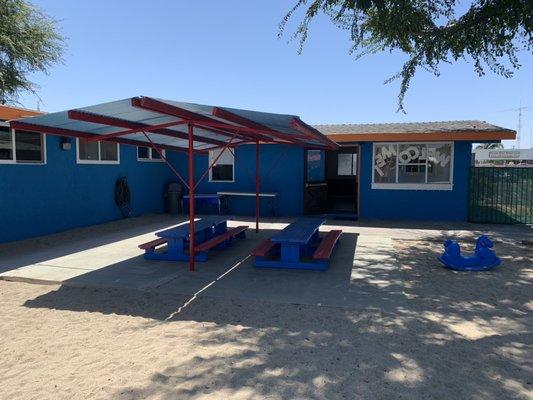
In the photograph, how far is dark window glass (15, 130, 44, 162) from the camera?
26.9 ft

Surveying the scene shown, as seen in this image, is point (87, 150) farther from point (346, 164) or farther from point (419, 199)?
point (419, 199)

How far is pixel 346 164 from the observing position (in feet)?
47.5

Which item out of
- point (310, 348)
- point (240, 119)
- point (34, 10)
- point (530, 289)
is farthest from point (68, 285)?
point (34, 10)

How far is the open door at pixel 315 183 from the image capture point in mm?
12430

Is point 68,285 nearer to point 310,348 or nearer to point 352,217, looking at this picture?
point 310,348

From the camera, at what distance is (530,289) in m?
5.18

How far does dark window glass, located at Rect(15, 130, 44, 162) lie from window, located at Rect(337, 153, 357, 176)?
9404mm

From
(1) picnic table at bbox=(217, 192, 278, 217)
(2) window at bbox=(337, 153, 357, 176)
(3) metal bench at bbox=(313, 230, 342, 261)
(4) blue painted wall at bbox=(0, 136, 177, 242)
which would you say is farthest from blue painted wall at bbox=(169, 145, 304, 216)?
(3) metal bench at bbox=(313, 230, 342, 261)

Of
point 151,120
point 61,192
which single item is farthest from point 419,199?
point 61,192

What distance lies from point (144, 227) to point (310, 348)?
304 inches

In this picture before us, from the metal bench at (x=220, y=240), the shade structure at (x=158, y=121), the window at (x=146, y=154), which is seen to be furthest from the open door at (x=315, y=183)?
the shade structure at (x=158, y=121)

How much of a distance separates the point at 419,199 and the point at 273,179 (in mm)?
4281

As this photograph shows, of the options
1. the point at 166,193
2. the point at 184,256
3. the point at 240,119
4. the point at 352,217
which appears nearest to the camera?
the point at 240,119

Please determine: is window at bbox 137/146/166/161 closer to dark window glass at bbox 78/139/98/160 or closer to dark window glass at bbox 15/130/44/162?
dark window glass at bbox 78/139/98/160
